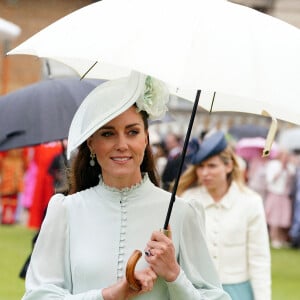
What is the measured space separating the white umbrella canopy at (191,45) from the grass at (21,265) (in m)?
7.73

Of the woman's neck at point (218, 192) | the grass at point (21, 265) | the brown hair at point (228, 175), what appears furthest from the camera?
the grass at point (21, 265)

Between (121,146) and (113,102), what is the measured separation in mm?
170

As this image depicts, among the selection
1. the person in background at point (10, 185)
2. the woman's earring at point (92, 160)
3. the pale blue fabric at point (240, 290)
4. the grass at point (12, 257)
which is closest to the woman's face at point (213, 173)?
the pale blue fabric at point (240, 290)

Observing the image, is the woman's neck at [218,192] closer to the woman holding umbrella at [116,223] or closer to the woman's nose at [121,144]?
the woman holding umbrella at [116,223]

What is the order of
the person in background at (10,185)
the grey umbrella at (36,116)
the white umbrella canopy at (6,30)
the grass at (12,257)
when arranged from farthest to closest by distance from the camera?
1. the person in background at (10,185)
2. the grass at (12,257)
3. the white umbrella canopy at (6,30)
4. the grey umbrella at (36,116)

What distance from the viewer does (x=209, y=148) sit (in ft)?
26.4

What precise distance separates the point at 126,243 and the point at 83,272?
21 cm

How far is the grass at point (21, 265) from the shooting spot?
43.3 feet

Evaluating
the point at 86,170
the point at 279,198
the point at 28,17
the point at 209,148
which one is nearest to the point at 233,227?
the point at 209,148

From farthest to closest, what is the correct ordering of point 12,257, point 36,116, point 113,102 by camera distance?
point 12,257 → point 36,116 → point 113,102

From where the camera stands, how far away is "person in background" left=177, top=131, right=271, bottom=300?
7395mm

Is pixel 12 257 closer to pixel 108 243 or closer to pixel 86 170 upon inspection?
pixel 86 170

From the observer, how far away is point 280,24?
4.69 metres

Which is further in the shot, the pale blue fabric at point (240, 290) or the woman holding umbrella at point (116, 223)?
the pale blue fabric at point (240, 290)
